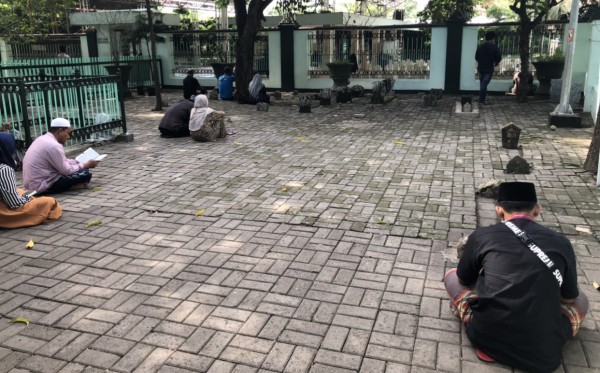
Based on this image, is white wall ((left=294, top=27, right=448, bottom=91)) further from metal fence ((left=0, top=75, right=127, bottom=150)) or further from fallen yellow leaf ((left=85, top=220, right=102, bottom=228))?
fallen yellow leaf ((left=85, top=220, right=102, bottom=228))

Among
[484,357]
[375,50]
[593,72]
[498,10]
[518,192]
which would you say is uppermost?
[498,10]

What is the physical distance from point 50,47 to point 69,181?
63.8 ft

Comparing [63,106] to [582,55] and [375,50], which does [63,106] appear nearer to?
[375,50]

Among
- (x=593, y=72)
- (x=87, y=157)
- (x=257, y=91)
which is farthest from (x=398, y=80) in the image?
(x=87, y=157)

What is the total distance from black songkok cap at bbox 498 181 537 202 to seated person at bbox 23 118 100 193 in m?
5.47

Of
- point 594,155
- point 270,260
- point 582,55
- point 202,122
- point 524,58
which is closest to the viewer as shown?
point 270,260

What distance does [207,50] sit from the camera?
835 inches

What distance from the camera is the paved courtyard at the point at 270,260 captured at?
3.36 meters

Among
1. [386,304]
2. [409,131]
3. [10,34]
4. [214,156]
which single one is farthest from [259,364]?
[10,34]

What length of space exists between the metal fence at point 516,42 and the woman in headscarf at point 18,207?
51.8 feet

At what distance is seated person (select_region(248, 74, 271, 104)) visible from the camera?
1625cm

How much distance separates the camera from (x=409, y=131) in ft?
37.1

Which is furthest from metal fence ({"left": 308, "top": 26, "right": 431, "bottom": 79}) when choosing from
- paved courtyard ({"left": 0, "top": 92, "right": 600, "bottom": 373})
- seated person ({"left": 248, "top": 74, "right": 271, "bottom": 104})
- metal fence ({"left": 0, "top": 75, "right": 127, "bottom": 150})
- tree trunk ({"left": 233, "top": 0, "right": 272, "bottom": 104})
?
metal fence ({"left": 0, "top": 75, "right": 127, "bottom": 150})

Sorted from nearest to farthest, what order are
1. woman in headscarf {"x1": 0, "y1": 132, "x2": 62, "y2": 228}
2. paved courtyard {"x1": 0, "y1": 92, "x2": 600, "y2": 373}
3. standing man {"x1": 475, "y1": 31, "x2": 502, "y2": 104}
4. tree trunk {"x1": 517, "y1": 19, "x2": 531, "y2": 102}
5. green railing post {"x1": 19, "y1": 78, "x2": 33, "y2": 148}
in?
paved courtyard {"x1": 0, "y1": 92, "x2": 600, "y2": 373} → woman in headscarf {"x1": 0, "y1": 132, "x2": 62, "y2": 228} → green railing post {"x1": 19, "y1": 78, "x2": 33, "y2": 148} → tree trunk {"x1": 517, "y1": 19, "x2": 531, "y2": 102} → standing man {"x1": 475, "y1": 31, "x2": 502, "y2": 104}
